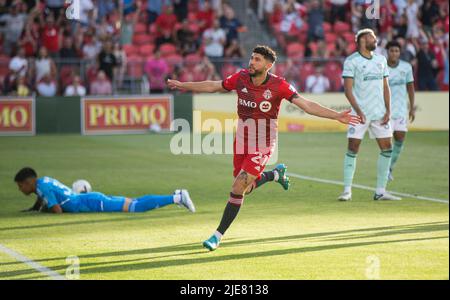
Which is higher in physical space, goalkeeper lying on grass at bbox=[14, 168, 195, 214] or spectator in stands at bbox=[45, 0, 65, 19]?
spectator in stands at bbox=[45, 0, 65, 19]

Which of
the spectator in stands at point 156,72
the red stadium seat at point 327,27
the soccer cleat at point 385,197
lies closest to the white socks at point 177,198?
the soccer cleat at point 385,197

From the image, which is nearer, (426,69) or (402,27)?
(426,69)

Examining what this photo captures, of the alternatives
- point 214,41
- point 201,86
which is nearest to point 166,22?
point 214,41

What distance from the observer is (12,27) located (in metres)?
28.7

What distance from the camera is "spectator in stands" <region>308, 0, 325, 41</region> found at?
31.4 meters

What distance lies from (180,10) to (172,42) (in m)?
1.80

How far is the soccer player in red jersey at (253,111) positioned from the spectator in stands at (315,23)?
20.6 metres

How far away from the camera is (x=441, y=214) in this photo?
1335 centimetres

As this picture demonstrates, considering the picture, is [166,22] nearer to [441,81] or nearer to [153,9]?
[153,9]

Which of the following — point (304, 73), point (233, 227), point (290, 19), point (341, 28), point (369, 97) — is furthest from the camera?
point (341, 28)

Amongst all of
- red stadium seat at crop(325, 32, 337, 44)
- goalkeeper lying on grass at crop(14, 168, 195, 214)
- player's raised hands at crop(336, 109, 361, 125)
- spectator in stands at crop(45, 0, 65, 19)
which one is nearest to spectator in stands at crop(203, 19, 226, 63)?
red stadium seat at crop(325, 32, 337, 44)

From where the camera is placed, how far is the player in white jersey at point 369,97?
46.1 ft

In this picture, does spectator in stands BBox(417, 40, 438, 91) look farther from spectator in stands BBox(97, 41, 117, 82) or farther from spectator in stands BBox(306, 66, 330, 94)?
spectator in stands BBox(97, 41, 117, 82)

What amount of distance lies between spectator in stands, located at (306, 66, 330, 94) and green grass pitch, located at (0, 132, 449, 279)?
779cm
